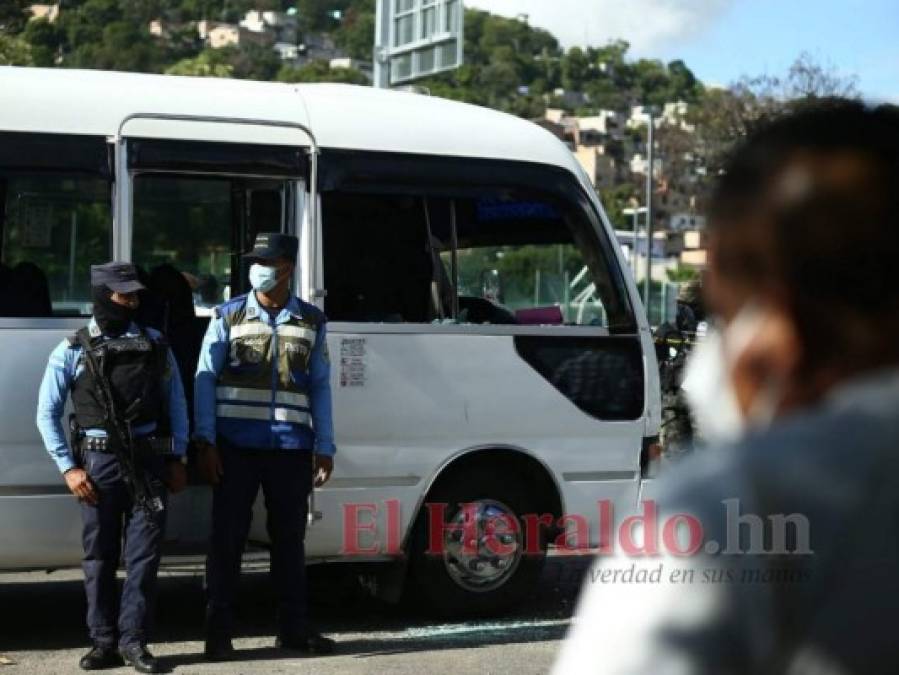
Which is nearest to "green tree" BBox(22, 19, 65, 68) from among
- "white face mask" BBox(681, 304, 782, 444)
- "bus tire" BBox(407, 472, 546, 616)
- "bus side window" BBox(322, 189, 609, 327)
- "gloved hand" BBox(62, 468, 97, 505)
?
"bus side window" BBox(322, 189, 609, 327)

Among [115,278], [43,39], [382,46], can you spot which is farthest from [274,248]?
[43,39]

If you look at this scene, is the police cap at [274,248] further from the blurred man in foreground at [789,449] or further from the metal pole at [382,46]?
the metal pole at [382,46]

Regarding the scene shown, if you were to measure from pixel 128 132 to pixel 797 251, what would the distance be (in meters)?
6.32

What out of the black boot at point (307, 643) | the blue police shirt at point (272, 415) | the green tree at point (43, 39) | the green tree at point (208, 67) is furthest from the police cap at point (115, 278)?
the green tree at point (208, 67)

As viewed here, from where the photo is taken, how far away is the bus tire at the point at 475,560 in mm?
8219

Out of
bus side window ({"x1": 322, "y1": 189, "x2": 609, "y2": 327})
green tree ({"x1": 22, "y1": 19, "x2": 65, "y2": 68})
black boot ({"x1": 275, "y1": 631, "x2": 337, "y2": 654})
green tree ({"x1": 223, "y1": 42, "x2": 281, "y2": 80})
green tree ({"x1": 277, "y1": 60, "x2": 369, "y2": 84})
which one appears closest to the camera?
black boot ({"x1": 275, "y1": 631, "x2": 337, "y2": 654})

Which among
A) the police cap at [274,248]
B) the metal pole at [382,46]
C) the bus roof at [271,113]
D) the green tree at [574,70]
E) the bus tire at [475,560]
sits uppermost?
the green tree at [574,70]

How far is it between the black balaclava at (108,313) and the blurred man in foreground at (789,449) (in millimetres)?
5697

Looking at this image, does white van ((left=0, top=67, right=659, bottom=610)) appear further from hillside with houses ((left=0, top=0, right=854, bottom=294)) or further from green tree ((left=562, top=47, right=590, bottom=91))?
green tree ((left=562, top=47, right=590, bottom=91))

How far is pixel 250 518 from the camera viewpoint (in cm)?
753

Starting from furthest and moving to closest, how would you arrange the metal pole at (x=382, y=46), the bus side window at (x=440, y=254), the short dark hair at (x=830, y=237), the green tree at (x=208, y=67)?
the green tree at (x=208, y=67) < the metal pole at (x=382, y=46) < the bus side window at (x=440, y=254) < the short dark hair at (x=830, y=237)

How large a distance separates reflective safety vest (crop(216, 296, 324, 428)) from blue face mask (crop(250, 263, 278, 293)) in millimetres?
114

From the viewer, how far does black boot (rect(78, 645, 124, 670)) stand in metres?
7.18

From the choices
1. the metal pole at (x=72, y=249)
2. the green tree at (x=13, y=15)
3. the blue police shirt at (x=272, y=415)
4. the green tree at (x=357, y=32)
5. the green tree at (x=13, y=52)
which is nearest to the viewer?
the blue police shirt at (x=272, y=415)
